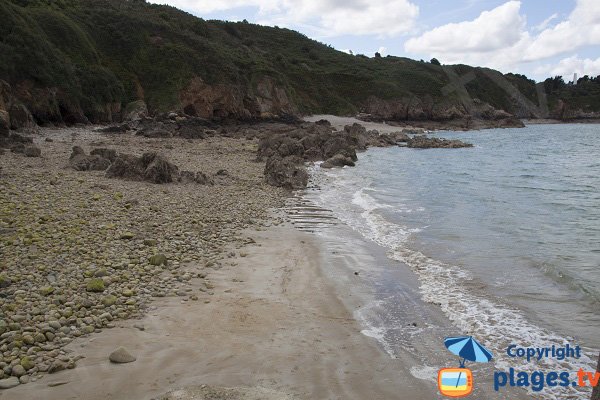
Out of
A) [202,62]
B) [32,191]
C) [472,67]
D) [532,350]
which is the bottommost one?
[532,350]

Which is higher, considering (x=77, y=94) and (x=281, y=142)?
(x=77, y=94)

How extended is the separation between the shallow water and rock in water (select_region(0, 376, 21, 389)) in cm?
443

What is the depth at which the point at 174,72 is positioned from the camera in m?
49.6

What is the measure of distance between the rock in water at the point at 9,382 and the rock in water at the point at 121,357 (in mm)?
952

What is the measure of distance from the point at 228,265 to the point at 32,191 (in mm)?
7053

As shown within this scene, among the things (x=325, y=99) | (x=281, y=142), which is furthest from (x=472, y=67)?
(x=281, y=142)

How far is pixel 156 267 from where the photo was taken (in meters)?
8.41

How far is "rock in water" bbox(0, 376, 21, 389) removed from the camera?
15.6 feet

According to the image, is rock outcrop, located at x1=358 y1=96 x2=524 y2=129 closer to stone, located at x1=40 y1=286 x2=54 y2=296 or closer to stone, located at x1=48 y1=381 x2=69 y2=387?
stone, located at x1=40 y1=286 x2=54 y2=296


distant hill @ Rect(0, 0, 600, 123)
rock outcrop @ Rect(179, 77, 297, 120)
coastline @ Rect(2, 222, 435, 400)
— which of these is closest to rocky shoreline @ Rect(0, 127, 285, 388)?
coastline @ Rect(2, 222, 435, 400)

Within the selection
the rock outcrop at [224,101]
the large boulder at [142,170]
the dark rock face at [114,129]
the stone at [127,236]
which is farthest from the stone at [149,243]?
the rock outcrop at [224,101]

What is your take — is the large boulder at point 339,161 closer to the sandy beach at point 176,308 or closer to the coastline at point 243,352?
the sandy beach at point 176,308

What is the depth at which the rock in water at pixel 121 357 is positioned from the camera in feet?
17.6

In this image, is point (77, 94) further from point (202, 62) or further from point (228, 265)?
point (228, 265)
